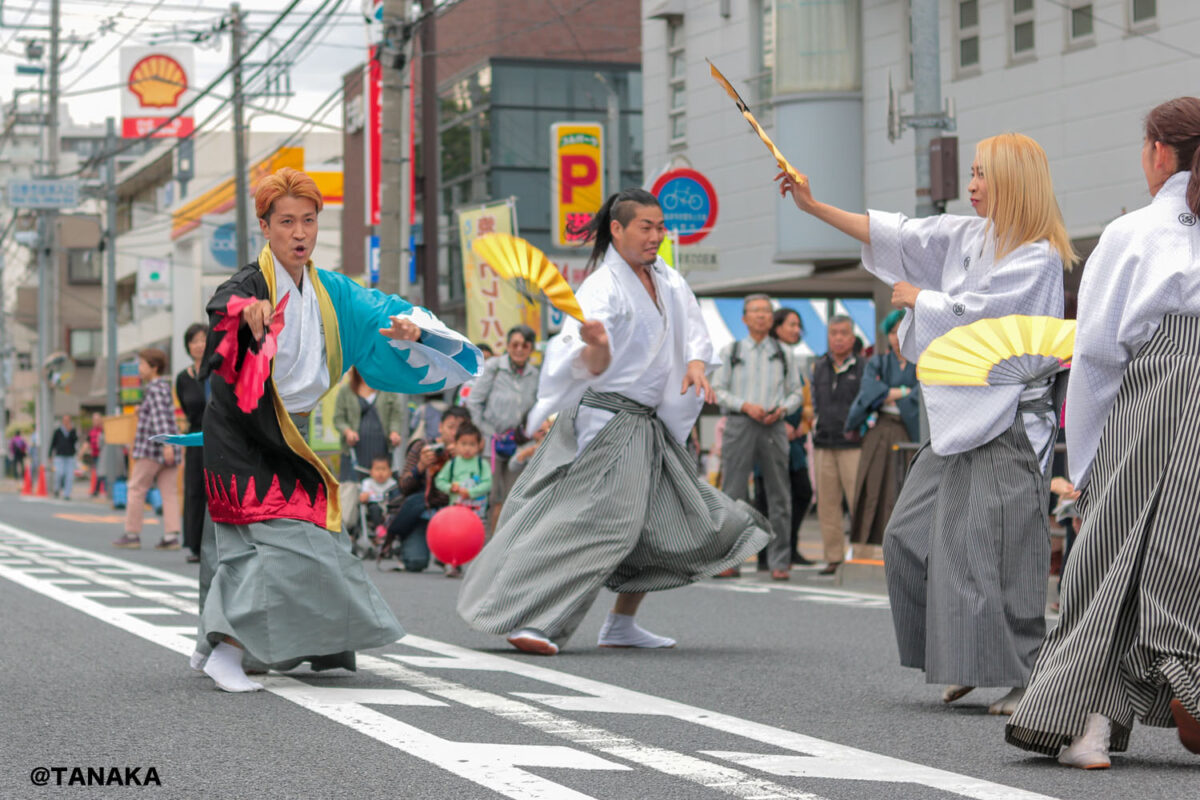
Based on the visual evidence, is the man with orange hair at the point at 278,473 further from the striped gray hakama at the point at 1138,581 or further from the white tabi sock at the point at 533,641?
the striped gray hakama at the point at 1138,581

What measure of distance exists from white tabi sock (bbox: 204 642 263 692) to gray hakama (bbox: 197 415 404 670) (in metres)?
0.05

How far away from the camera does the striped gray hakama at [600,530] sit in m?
7.95

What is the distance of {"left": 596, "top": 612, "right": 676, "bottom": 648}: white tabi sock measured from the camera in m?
8.44

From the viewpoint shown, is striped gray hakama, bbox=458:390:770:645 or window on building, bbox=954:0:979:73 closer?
striped gray hakama, bbox=458:390:770:645

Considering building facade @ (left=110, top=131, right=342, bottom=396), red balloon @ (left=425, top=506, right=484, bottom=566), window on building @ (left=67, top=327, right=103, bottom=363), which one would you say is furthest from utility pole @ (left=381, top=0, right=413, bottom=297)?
window on building @ (left=67, top=327, right=103, bottom=363)

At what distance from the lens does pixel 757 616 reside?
10250mm

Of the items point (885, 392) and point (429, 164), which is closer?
point (885, 392)

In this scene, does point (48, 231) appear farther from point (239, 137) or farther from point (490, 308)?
point (490, 308)

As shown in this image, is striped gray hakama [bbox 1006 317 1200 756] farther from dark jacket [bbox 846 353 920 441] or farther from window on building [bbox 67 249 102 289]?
window on building [bbox 67 249 102 289]

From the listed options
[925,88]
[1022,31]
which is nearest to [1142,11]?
[1022,31]

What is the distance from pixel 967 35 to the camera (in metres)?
20.3

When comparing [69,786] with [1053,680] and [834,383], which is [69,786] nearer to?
[1053,680]

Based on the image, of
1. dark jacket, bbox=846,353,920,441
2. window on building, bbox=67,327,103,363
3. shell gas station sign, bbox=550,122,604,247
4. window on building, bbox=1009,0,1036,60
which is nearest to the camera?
dark jacket, bbox=846,353,920,441

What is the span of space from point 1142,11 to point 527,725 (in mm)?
13786
